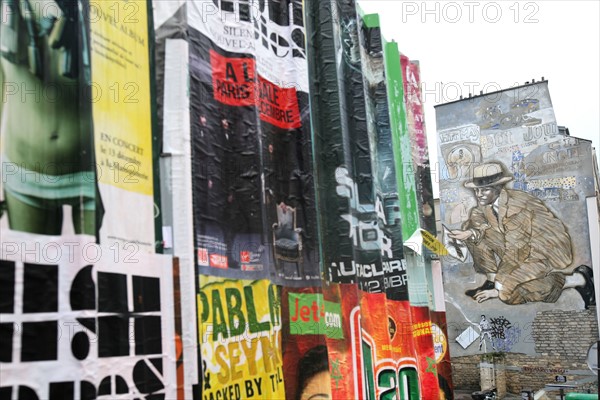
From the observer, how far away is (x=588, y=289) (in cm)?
2044


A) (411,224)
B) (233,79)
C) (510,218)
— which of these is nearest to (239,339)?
(233,79)

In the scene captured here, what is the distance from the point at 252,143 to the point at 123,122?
219 cm

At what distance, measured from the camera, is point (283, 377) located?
8.05 metres

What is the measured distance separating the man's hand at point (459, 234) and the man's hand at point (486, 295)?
2.05 m

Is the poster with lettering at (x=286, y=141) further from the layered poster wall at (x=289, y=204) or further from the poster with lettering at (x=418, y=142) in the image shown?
the poster with lettering at (x=418, y=142)

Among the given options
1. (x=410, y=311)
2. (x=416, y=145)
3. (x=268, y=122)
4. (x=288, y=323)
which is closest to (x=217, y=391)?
(x=288, y=323)

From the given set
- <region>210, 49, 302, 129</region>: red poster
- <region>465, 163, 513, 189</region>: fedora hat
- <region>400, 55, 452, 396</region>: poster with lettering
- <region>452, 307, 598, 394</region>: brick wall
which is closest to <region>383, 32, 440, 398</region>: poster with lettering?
<region>400, 55, 452, 396</region>: poster with lettering

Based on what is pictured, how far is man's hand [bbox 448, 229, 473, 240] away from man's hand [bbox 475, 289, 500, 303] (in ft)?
6.73

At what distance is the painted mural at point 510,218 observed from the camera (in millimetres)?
21109

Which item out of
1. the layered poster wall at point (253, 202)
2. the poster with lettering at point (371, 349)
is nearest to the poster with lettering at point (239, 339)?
the layered poster wall at point (253, 202)

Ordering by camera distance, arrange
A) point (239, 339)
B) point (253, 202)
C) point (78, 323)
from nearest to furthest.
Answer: point (78, 323) < point (239, 339) < point (253, 202)

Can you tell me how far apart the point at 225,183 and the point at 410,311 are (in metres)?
6.37

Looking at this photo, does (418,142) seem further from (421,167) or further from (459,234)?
(459,234)

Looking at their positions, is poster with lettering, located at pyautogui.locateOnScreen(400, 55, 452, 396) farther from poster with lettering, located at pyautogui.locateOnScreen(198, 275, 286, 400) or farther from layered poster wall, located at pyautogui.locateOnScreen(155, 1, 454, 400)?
poster with lettering, located at pyautogui.locateOnScreen(198, 275, 286, 400)
